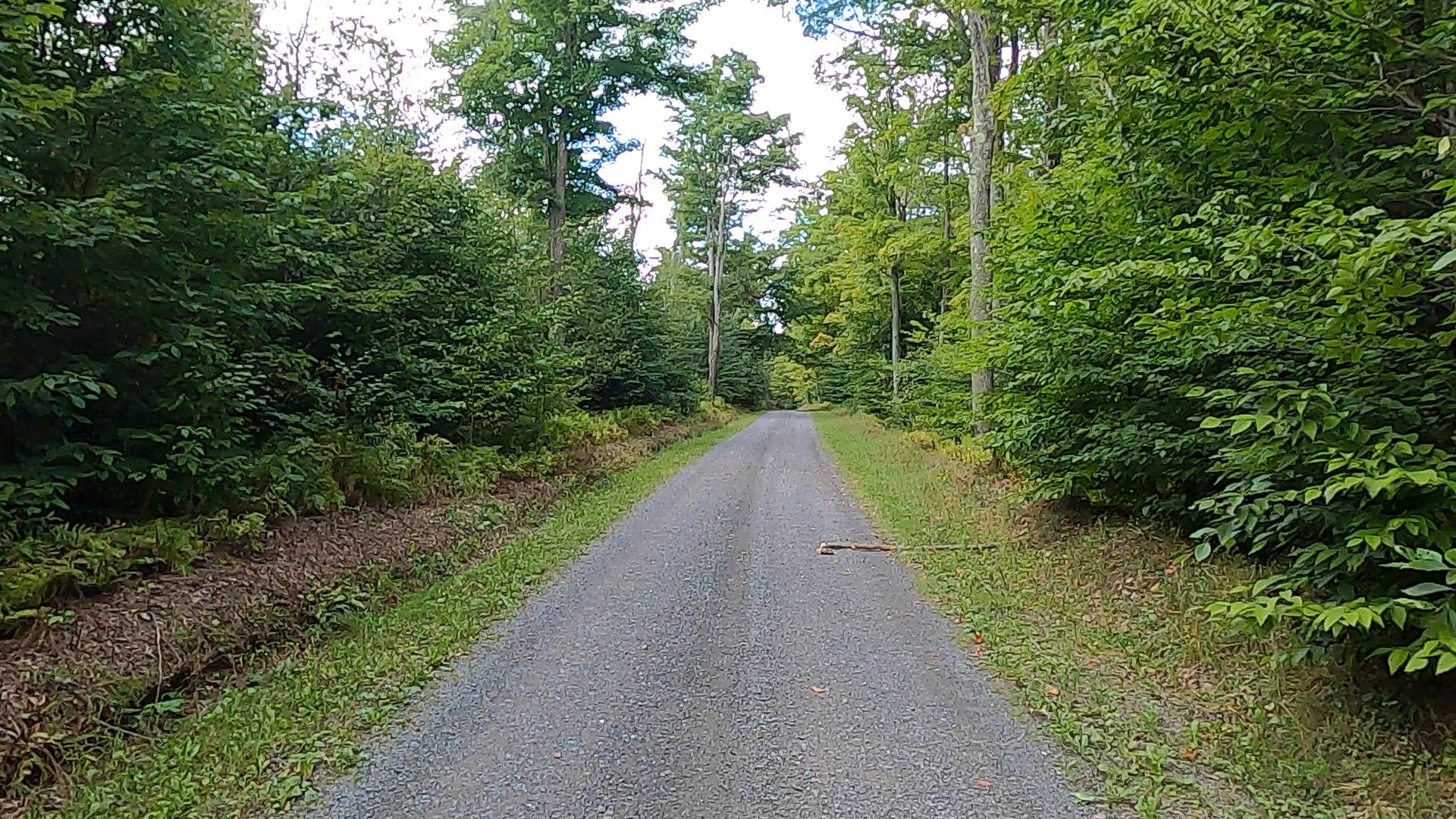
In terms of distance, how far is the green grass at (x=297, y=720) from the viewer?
125 inches

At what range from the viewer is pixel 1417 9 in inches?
140

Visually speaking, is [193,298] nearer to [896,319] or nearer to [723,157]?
[896,319]

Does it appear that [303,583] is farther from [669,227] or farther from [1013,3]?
[669,227]

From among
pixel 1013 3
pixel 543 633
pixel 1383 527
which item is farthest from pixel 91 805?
pixel 1013 3

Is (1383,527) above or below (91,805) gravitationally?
above

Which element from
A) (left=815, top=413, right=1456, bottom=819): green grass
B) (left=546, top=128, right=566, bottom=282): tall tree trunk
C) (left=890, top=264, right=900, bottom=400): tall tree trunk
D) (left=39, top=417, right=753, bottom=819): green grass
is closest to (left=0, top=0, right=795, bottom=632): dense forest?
(left=546, top=128, right=566, bottom=282): tall tree trunk

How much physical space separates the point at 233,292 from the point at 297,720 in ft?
10.9

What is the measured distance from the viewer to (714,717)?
3.92m

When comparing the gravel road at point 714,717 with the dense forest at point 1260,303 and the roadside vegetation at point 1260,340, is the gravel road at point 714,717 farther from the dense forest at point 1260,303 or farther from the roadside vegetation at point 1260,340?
the dense forest at point 1260,303

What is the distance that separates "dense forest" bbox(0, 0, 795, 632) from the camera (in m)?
4.58

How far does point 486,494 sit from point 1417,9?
30.8 ft

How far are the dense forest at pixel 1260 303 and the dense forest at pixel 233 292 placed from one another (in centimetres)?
579

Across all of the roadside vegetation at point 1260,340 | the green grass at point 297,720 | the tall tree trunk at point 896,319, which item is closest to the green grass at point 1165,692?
the roadside vegetation at point 1260,340

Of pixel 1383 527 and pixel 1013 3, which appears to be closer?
pixel 1383 527
